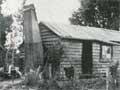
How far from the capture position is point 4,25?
1053 inches

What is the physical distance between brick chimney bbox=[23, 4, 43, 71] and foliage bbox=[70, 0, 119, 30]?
1855 centimetres

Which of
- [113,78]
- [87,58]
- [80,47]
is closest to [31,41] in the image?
[80,47]

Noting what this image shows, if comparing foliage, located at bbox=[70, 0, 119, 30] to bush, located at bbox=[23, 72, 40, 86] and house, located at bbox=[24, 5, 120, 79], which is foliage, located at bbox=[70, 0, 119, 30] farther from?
bush, located at bbox=[23, 72, 40, 86]

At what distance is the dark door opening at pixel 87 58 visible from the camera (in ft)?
56.6

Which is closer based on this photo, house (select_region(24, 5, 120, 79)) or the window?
house (select_region(24, 5, 120, 79))

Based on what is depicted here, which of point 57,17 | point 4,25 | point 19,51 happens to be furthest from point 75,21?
point 19,51

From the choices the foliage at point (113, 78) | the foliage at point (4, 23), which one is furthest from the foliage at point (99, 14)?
the foliage at point (113, 78)

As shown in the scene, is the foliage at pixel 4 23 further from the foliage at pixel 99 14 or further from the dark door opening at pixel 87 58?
the foliage at pixel 99 14

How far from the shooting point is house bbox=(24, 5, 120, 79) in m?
16.3

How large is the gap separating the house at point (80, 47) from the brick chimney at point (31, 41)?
32.5 inches

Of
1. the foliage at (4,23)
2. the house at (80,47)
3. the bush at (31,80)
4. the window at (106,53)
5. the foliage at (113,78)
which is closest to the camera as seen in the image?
the foliage at (113,78)

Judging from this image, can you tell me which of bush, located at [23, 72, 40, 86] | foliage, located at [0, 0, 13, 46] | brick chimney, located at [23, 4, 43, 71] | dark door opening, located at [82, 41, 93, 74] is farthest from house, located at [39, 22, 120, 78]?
foliage, located at [0, 0, 13, 46]

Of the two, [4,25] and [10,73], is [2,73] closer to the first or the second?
[10,73]

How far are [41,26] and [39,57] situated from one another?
99.1 inches
